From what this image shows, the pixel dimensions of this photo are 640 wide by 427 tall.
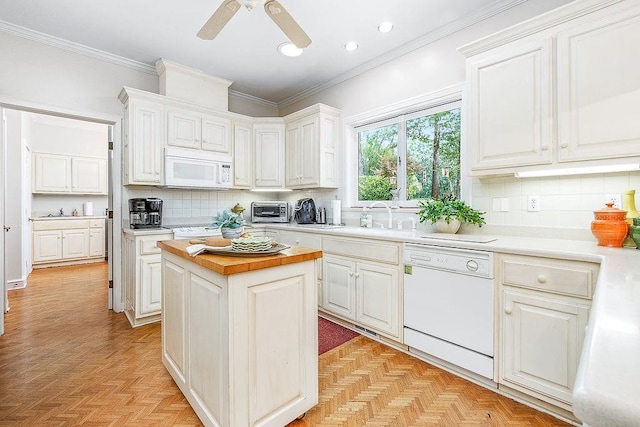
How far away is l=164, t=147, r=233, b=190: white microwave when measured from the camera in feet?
11.1

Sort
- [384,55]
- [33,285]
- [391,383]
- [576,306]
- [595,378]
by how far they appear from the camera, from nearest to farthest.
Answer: [595,378]
[576,306]
[391,383]
[384,55]
[33,285]

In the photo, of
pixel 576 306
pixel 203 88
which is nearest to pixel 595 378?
pixel 576 306

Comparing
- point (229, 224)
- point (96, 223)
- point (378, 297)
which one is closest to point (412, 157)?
point (378, 297)

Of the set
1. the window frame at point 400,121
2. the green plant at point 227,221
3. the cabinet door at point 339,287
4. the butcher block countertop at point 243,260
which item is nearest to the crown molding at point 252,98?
the window frame at point 400,121

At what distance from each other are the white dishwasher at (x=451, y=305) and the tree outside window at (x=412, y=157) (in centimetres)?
98

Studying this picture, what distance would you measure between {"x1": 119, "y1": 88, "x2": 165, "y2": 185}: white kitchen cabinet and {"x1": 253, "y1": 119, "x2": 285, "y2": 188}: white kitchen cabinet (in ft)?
3.92

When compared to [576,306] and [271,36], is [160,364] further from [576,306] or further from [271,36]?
[271,36]

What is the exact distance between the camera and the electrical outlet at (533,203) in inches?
89.0

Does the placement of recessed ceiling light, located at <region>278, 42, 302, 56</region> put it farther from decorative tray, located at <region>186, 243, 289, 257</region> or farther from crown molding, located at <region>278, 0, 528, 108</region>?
decorative tray, located at <region>186, 243, 289, 257</region>

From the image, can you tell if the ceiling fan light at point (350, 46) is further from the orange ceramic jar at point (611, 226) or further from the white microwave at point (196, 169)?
the orange ceramic jar at point (611, 226)

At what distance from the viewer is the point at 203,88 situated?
3748 millimetres

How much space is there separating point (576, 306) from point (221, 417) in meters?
Result: 1.88

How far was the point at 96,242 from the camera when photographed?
6.19 meters

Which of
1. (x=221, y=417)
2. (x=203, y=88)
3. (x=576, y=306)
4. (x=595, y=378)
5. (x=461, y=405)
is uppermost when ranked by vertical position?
(x=203, y=88)
